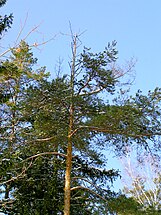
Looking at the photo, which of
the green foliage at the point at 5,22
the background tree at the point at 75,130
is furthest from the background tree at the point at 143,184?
the green foliage at the point at 5,22

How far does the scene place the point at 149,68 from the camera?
363 inches

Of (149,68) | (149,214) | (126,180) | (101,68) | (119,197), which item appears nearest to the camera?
(149,214)

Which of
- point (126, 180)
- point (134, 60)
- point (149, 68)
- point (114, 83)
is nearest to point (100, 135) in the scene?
point (114, 83)

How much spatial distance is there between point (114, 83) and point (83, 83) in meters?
0.69

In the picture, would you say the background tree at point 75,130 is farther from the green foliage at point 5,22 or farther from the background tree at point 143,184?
the background tree at point 143,184

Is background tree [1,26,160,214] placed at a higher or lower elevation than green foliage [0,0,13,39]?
lower

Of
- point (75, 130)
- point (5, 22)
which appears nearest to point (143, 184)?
point (75, 130)

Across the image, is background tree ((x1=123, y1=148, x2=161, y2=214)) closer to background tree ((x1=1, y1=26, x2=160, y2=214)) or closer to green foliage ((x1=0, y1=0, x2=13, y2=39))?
background tree ((x1=1, y1=26, x2=160, y2=214))

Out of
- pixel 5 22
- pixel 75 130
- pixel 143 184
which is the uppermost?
pixel 5 22

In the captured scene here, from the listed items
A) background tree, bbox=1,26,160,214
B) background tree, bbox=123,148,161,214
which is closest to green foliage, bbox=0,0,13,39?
background tree, bbox=1,26,160,214

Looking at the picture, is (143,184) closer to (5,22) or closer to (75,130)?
(75,130)

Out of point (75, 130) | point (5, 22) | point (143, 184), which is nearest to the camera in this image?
point (5, 22)

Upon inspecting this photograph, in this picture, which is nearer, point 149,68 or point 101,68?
point 101,68

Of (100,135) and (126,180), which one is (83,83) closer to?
(100,135)
